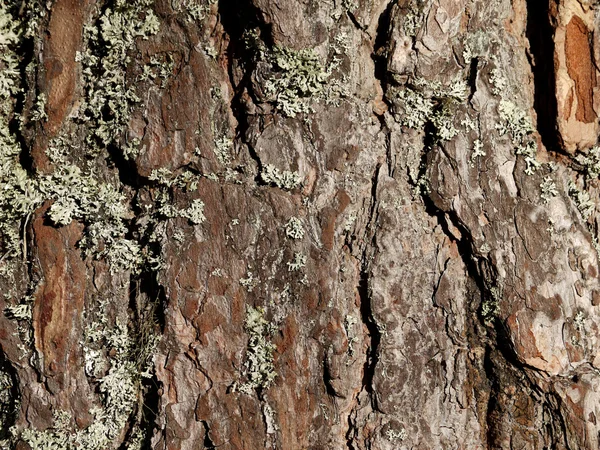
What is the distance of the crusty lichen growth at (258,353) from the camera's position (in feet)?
7.23

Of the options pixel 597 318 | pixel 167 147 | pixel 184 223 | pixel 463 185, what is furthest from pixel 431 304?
pixel 167 147

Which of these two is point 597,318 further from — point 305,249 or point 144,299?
point 144,299

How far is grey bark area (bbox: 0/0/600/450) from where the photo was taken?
219cm

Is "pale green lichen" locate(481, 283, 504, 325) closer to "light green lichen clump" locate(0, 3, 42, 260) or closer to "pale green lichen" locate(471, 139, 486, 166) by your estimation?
"pale green lichen" locate(471, 139, 486, 166)

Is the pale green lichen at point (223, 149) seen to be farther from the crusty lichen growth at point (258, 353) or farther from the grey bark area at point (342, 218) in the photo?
the crusty lichen growth at point (258, 353)

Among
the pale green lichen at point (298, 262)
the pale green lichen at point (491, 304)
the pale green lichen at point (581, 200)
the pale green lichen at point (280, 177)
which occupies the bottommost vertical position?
the pale green lichen at point (491, 304)

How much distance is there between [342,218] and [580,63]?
992 millimetres

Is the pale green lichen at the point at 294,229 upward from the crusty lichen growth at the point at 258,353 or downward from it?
upward

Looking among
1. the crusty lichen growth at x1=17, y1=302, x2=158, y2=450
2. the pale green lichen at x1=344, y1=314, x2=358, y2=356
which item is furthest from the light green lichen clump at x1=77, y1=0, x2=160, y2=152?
the pale green lichen at x1=344, y1=314, x2=358, y2=356

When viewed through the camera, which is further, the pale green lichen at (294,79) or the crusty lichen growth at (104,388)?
the crusty lichen growth at (104,388)

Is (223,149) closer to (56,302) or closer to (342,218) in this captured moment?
(342,218)

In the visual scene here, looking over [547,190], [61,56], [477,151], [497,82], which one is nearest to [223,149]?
[61,56]

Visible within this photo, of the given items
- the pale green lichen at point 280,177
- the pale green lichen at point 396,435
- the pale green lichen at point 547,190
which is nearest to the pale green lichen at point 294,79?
the pale green lichen at point 280,177

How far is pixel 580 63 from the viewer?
2199 millimetres
